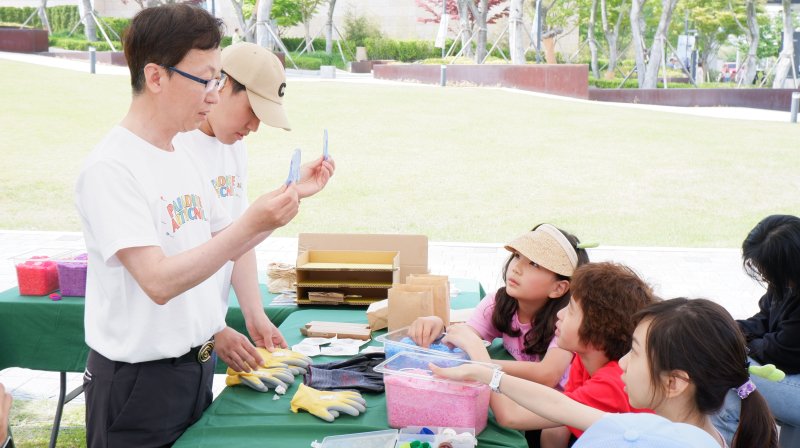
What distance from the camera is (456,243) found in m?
8.42

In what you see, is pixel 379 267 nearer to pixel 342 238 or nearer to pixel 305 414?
pixel 342 238

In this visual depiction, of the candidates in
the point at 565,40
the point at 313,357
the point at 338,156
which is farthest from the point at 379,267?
the point at 565,40

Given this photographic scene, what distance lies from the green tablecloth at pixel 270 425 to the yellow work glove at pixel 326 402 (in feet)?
0.06

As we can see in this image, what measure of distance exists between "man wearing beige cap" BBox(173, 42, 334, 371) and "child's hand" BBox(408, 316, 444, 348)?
0.43m

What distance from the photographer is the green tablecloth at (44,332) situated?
131 inches

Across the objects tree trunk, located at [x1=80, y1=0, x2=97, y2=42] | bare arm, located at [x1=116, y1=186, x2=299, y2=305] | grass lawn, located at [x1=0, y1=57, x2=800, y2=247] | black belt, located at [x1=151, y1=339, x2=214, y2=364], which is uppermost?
tree trunk, located at [x1=80, y1=0, x2=97, y2=42]

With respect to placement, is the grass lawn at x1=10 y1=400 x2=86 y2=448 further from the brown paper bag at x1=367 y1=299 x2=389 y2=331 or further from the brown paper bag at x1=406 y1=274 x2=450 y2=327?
the brown paper bag at x1=406 y1=274 x2=450 y2=327

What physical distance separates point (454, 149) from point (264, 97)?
1144 cm

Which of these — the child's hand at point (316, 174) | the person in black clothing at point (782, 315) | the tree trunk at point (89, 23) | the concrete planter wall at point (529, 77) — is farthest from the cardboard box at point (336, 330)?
the tree trunk at point (89, 23)

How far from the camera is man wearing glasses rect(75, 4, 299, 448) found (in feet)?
5.99

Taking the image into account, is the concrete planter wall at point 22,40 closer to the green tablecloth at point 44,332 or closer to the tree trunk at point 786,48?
the tree trunk at point 786,48

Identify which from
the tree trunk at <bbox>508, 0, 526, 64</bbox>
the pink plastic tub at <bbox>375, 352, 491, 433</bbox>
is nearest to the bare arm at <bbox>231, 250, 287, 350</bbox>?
the pink plastic tub at <bbox>375, 352, 491, 433</bbox>

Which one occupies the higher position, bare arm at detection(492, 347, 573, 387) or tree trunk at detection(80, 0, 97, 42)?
tree trunk at detection(80, 0, 97, 42)

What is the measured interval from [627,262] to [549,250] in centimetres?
507
